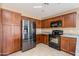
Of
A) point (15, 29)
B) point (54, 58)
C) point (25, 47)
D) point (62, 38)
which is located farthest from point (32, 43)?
point (54, 58)

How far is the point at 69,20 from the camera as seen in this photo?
3777mm

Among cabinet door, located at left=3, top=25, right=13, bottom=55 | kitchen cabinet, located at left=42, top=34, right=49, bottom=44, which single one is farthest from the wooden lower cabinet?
cabinet door, located at left=3, top=25, right=13, bottom=55

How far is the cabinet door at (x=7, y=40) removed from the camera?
3139mm

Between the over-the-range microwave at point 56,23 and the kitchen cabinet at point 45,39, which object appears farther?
the kitchen cabinet at point 45,39

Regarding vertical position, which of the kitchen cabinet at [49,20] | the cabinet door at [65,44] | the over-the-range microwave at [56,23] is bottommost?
the cabinet door at [65,44]

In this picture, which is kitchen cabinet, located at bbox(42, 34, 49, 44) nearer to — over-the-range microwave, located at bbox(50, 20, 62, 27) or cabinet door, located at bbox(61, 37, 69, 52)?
over-the-range microwave, located at bbox(50, 20, 62, 27)

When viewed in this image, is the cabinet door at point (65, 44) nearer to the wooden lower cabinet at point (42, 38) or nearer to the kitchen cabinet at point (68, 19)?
the kitchen cabinet at point (68, 19)

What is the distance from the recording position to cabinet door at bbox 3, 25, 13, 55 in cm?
314

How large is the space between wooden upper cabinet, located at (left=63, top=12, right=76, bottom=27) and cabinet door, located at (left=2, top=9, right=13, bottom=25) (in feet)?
8.78

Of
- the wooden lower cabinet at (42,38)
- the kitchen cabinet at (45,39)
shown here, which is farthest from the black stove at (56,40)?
the wooden lower cabinet at (42,38)

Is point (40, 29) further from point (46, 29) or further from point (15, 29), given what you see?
point (15, 29)

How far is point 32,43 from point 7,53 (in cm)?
152

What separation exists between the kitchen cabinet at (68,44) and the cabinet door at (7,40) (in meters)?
2.45

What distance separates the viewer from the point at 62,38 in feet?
12.7
